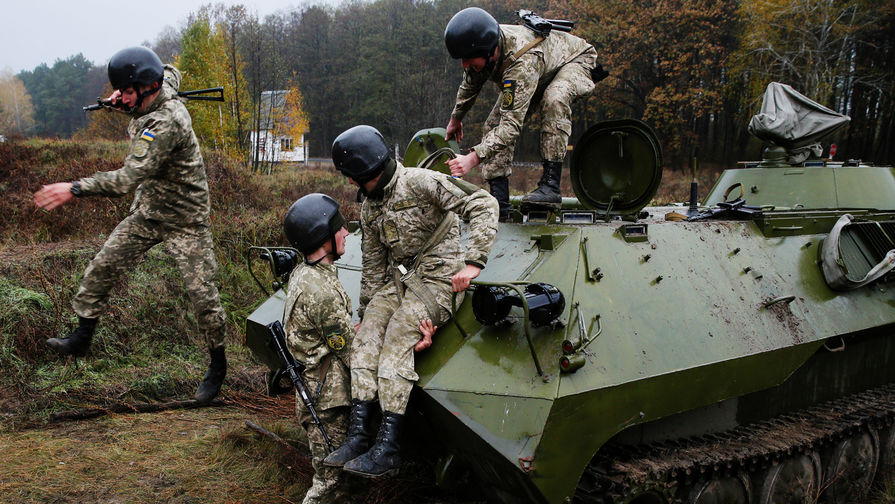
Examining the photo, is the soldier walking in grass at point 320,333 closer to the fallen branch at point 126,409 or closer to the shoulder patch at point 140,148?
the shoulder patch at point 140,148

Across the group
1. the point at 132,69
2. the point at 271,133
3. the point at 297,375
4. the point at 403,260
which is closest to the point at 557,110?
the point at 403,260

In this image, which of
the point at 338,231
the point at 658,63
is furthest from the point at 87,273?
the point at 658,63

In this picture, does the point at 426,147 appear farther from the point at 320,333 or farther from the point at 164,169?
the point at 320,333

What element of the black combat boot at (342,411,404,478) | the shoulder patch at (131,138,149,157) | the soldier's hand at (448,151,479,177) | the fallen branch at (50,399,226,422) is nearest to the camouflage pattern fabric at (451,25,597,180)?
the soldier's hand at (448,151,479,177)

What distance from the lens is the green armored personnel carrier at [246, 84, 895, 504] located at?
3121mm

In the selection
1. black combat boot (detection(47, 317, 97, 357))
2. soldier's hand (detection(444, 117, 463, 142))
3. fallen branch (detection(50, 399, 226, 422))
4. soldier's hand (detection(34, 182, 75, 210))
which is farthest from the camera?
fallen branch (detection(50, 399, 226, 422))

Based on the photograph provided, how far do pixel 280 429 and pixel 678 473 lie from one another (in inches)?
119

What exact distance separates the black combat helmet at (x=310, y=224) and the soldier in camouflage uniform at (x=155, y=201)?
1372 mm

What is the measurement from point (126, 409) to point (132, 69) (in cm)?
294

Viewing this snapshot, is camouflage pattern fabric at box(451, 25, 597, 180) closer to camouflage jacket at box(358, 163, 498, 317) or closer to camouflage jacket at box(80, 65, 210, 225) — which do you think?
camouflage jacket at box(358, 163, 498, 317)

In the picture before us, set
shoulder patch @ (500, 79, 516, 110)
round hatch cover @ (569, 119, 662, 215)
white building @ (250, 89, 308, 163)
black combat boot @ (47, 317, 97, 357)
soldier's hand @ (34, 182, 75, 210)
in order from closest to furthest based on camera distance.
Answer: soldier's hand @ (34, 182, 75, 210) < round hatch cover @ (569, 119, 662, 215) < shoulder patch @ (500, 79, 516, 110) < black combat boot @ (47, 317, 97, 357) < white building @ (250, 89, 308, 163)

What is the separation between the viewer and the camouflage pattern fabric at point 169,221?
15.3 ft

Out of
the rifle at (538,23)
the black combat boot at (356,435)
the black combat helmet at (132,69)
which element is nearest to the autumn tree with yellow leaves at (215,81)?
the black combat helmet at (132,69)

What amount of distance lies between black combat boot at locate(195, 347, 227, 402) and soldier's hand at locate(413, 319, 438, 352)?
2.28m
